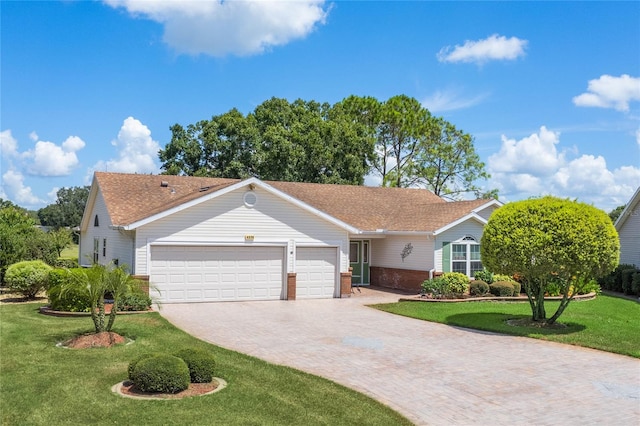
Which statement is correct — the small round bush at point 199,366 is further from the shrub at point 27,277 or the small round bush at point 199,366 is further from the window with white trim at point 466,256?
the window with white trim at point 466,256

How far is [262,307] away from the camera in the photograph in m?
20.2

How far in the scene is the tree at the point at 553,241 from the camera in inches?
597

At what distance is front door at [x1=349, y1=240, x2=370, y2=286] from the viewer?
28672 mm

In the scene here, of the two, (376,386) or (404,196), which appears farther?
(404,196)

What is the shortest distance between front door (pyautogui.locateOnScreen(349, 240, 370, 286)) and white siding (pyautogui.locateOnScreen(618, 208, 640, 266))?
46.4 ft

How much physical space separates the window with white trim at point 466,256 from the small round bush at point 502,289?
6.93ft

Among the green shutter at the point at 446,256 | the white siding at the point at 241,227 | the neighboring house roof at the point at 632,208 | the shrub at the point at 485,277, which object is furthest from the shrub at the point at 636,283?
the white siding at the point at 241,227

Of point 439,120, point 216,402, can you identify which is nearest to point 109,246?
point 216,402

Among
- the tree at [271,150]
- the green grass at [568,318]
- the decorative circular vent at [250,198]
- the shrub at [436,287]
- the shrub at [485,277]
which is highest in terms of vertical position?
the tree at [271,150]

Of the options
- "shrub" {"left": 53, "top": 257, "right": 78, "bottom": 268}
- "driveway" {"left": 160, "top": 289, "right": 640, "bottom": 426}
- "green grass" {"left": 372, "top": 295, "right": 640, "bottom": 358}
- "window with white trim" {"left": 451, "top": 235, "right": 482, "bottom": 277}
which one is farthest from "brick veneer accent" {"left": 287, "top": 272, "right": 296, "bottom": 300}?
"shrub" {"left": 53, "top": 257, "right": 78, "bottom": 268}

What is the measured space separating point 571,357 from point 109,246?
62.0ft

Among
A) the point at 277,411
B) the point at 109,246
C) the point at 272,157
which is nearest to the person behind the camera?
the point at 277,411

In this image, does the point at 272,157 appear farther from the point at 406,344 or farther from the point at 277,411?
the point at 277,411

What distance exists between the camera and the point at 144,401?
8500 mm
